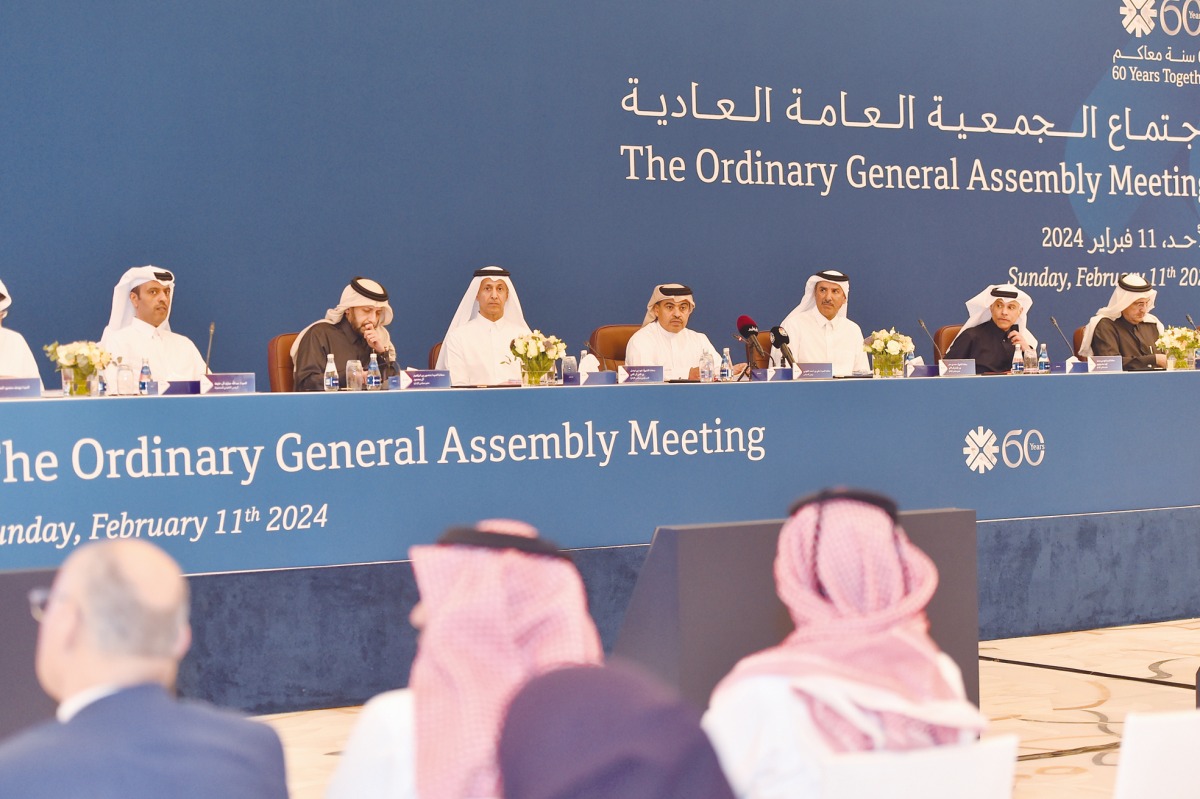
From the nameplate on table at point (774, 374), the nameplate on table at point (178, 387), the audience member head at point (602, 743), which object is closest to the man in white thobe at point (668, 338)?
the nameplate on table at point (774, 374)

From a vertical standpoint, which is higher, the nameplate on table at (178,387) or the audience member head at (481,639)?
the nameplate on table at (178,387)

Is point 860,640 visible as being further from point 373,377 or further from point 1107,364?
point 1107,364

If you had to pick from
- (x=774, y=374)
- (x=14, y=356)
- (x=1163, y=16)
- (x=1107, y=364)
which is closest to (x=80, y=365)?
(x=14, y=356)

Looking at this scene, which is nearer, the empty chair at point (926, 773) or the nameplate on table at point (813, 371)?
the empty chair at point (926, 773)

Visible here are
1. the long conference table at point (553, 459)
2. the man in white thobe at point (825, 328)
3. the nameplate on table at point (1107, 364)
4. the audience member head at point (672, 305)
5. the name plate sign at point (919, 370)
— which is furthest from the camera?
the man in white thobe at point (825, 328)

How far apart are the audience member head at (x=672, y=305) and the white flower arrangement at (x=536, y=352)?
1.90 m

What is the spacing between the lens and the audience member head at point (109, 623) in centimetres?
133

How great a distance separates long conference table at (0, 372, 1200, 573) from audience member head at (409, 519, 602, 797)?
2.82 metres

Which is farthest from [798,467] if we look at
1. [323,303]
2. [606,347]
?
[323,303]

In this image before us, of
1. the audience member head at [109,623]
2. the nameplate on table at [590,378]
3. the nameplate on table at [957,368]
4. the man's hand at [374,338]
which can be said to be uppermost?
the man's hand at [374,338]

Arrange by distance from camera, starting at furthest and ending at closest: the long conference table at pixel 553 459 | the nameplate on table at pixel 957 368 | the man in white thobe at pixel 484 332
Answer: the man in white thobe at pixel 484 332 < the nameplate on table at pixel 957 368 < the long conference table at pixel 553 459

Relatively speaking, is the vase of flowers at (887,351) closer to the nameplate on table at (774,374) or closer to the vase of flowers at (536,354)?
the nameplate on table at (774,374)

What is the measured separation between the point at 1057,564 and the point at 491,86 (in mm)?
3838

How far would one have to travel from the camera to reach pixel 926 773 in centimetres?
157
